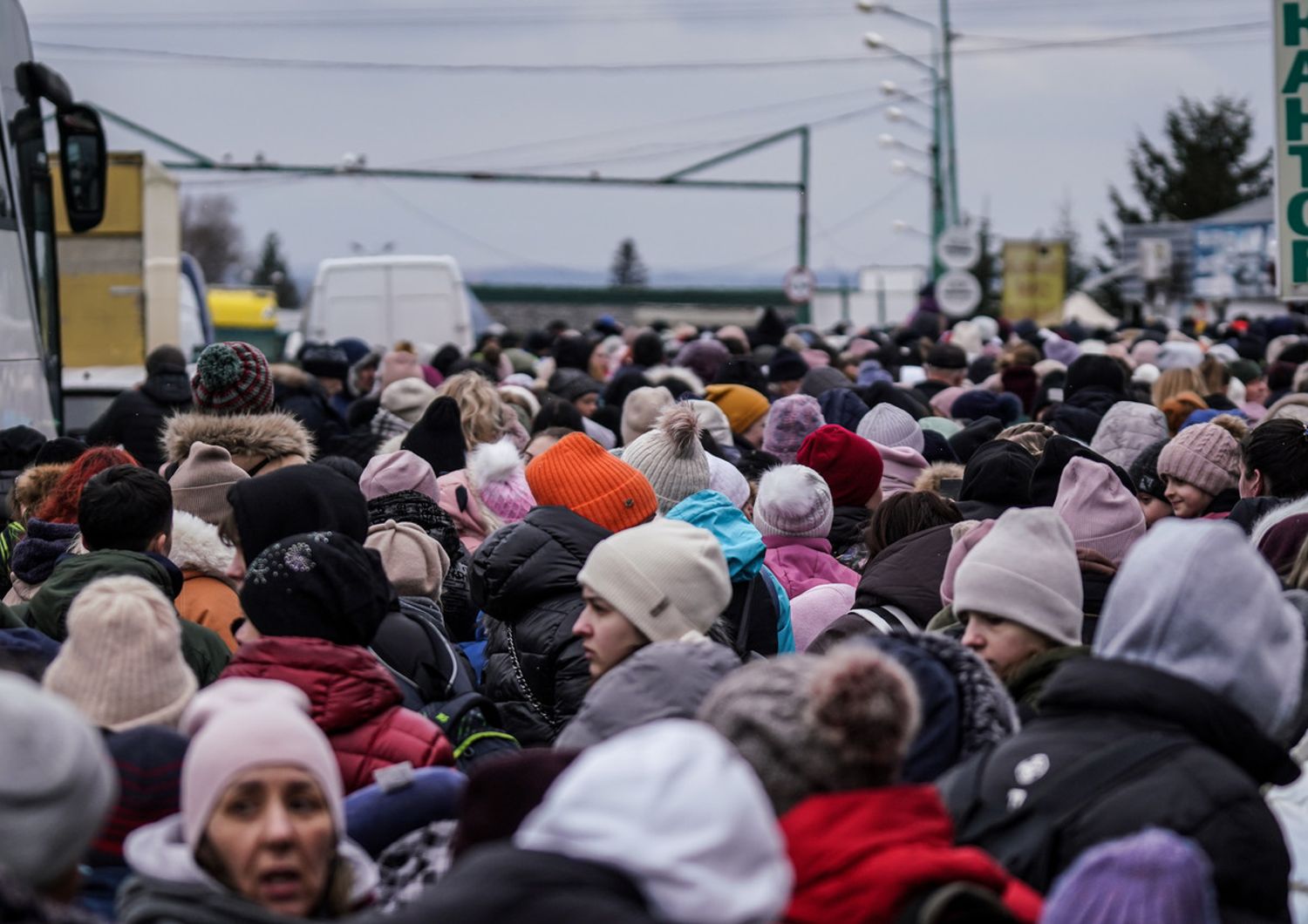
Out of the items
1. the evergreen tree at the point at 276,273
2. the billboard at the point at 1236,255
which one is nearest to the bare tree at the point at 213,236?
the evergreen tree at the point at 276,273

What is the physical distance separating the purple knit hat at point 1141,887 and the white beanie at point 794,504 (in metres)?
3.92

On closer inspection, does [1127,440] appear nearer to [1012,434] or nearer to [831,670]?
[1012,434]

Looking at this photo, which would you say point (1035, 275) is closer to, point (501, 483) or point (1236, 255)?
point (1236, 255)

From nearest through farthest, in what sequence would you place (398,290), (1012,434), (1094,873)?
(1094,873)
(1012,434)
(398,290)

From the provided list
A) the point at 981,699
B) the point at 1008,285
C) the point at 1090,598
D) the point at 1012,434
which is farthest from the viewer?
the point at 1008,285

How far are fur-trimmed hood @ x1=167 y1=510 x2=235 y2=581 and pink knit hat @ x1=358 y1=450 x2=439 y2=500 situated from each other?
47.4 inches

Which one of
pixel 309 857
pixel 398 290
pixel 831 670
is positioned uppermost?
pixel 398 290

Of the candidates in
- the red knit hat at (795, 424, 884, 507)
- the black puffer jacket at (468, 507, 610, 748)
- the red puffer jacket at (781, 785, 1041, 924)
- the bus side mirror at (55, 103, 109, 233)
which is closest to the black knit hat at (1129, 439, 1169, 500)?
the red knit hat at (795, 424, 884, 507)

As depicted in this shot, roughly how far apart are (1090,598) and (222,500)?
10.3 feet

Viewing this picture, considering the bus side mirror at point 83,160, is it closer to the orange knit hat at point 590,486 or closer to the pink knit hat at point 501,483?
the pink knit hat at point 501,483

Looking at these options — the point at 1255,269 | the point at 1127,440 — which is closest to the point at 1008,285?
the point at 1255,269

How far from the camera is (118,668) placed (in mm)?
3918

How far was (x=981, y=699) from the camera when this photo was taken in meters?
3.73

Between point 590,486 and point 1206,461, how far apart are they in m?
2.91
